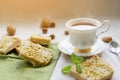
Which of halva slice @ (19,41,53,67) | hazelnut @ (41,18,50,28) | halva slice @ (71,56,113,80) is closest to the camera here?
halva slice @ (71,56,113,80)

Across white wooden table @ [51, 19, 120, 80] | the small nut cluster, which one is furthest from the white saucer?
the small nut cluster

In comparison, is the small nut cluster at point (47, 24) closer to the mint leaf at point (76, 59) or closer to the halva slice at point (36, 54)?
the halva slice at point (36, 54)

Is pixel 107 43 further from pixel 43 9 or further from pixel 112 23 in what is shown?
pixel 43 9

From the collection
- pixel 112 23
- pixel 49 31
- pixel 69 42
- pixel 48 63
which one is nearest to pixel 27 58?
pixel 48 63

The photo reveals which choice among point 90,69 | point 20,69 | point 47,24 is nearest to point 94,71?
point 90,69

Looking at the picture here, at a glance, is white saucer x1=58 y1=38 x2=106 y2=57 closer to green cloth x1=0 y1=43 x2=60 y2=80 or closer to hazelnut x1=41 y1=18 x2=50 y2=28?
green cloth x1=0 y1=43 x2=60 y2=80

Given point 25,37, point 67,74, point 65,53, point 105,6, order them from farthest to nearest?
point 105,6 → point 25,37 → point 65,53 → point 67,74

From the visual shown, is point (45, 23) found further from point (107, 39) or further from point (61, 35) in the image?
point (107, 39)
